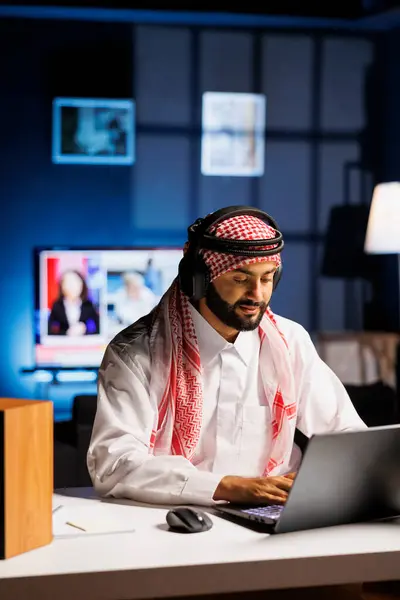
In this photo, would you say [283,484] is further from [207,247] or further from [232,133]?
[232,133]

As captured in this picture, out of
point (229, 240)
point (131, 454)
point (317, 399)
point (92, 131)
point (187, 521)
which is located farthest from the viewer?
point (92, 131)

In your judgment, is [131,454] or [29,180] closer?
[131,454]

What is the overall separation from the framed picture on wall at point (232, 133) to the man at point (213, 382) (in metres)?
3.96

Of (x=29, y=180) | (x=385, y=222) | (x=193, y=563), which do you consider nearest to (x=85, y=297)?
(x=29, y=180)

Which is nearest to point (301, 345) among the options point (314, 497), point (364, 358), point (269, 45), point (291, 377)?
point (291, 377)

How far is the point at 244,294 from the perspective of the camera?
7.64ft

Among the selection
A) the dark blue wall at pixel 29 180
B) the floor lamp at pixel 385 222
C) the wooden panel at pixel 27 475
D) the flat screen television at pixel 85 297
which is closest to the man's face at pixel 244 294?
the wooden panel at pixel 27 475

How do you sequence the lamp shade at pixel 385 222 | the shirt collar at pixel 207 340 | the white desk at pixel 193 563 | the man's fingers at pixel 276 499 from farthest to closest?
the lamp shade at pixel 385 222 → the shirt collar at pixel 207 340 → the man's fingers at pixel 276 499 → the white desk at pixel 193 563

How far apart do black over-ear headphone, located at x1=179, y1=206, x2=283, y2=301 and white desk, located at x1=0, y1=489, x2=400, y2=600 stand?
73 centimetres

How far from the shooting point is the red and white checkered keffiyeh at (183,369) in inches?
90.5

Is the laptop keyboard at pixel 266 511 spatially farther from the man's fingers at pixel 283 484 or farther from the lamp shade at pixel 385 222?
the lamp shade at pixel 385 222

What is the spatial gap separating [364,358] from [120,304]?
5.39ft

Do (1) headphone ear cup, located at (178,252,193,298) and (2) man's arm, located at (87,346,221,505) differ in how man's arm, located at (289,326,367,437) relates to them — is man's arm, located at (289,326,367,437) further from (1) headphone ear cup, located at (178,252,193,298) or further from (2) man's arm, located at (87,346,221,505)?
(2) man's arm, located at (87,346,221,505)

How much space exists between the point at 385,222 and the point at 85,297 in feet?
6.32
